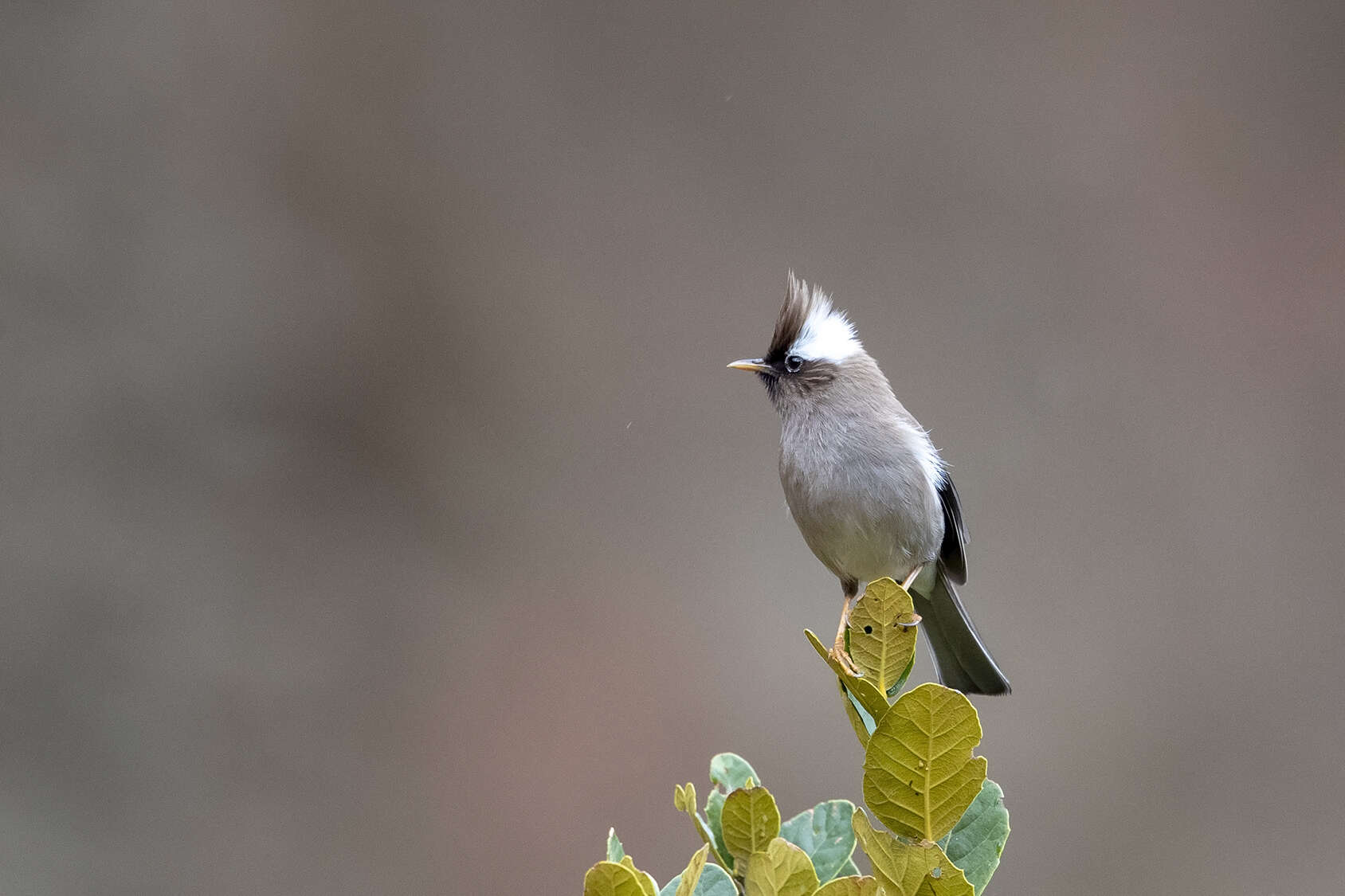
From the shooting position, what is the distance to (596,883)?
1.31 m

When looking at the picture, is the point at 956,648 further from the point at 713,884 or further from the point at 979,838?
the point at 713,884

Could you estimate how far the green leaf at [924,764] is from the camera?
139cm

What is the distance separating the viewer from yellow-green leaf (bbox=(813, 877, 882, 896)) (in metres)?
1.33

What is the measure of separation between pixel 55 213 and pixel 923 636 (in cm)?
451

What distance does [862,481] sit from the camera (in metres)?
3.04

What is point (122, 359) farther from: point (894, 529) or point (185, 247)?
point (894, 529)

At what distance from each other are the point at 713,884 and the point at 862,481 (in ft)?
5.58

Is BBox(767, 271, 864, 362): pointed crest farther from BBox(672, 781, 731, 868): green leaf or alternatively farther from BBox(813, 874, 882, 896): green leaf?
BBox(813, 874, 882, 896): green leaf

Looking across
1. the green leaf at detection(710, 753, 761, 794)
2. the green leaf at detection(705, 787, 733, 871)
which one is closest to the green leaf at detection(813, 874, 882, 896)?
the green leaf at detection(705, 787, 733, 871)

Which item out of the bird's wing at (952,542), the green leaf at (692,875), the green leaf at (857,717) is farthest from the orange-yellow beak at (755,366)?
the green leaf at (692,875)

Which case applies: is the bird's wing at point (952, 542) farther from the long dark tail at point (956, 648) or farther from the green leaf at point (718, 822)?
the green leaf at point (718, 822)

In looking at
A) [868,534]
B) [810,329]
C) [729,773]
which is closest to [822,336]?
[810,329]

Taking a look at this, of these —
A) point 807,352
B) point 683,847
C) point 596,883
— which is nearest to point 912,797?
point 596,883

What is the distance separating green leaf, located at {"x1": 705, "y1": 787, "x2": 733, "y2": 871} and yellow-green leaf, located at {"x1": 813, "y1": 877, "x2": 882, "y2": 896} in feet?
0.83
